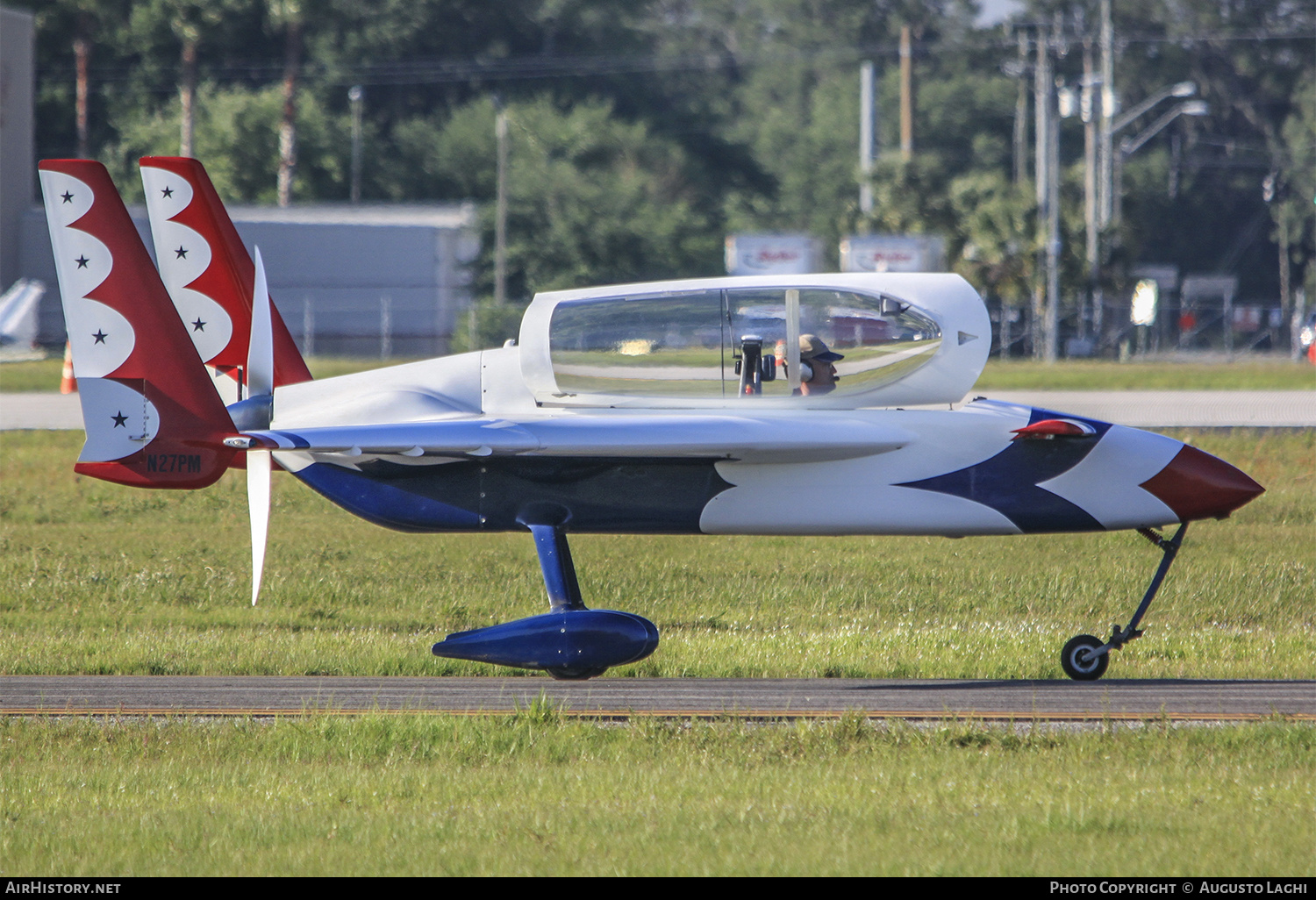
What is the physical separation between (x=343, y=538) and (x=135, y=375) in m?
6.18

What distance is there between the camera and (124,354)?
9.52 meters

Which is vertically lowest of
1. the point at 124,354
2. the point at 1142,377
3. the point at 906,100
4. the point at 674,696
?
the point at 1142,377

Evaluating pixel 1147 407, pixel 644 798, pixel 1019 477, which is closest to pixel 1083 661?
pixel 1019 477

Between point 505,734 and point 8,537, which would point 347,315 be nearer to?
point 8,537

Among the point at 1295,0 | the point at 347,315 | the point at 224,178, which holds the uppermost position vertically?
the point at 1295,0

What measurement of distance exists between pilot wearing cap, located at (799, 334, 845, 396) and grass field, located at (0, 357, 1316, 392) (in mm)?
21793

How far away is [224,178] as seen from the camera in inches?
2445

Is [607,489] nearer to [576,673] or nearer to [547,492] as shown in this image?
[547,492]

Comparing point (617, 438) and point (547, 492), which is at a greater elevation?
point (617, 438)

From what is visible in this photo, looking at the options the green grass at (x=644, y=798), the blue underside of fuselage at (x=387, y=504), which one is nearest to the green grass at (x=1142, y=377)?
the blue underside of fuselage at (x=387, y=504)

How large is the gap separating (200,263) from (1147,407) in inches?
775

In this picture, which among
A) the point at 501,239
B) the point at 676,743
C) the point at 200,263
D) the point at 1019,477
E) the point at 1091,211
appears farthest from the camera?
the point at 501,239

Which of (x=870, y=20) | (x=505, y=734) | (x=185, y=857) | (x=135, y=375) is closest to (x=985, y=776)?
(x=505, y=734)

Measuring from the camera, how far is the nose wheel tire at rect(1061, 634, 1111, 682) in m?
9.58
